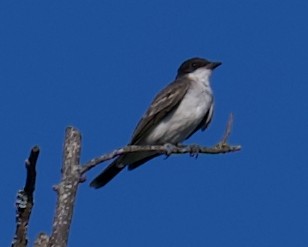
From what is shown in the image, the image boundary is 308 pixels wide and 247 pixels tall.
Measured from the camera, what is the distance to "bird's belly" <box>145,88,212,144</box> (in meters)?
12.0

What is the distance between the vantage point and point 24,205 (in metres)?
5.87

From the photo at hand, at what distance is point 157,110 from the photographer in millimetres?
12086

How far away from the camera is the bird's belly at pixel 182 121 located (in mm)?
12047

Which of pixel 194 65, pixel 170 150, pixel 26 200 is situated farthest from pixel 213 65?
pixel 26 200

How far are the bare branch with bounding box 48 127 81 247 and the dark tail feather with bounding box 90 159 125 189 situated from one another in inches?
187

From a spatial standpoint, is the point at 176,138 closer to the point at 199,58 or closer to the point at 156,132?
the point at 156,132

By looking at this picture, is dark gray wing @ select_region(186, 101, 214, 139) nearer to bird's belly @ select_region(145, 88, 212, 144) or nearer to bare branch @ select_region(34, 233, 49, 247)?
bird's belly @ select_region(145, 88, 212, 144)

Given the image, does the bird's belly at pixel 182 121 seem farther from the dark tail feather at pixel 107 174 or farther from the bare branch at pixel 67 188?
the bare branch at pixel 67 188

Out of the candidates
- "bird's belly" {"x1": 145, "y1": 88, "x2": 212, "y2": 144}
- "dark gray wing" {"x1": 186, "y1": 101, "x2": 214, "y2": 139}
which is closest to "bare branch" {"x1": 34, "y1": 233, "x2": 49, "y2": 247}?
"bird's belly" {"x1": 145, "y1": 88, "x2": 212, "y2": 144}

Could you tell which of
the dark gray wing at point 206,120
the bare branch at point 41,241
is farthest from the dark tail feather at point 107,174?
the bare branch at point 41,241

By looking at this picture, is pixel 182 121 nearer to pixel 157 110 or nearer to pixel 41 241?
pixel 157 110

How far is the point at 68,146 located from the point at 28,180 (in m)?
0.57

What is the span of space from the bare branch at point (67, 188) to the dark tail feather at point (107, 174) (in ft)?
15.6

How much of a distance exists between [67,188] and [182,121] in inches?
235
